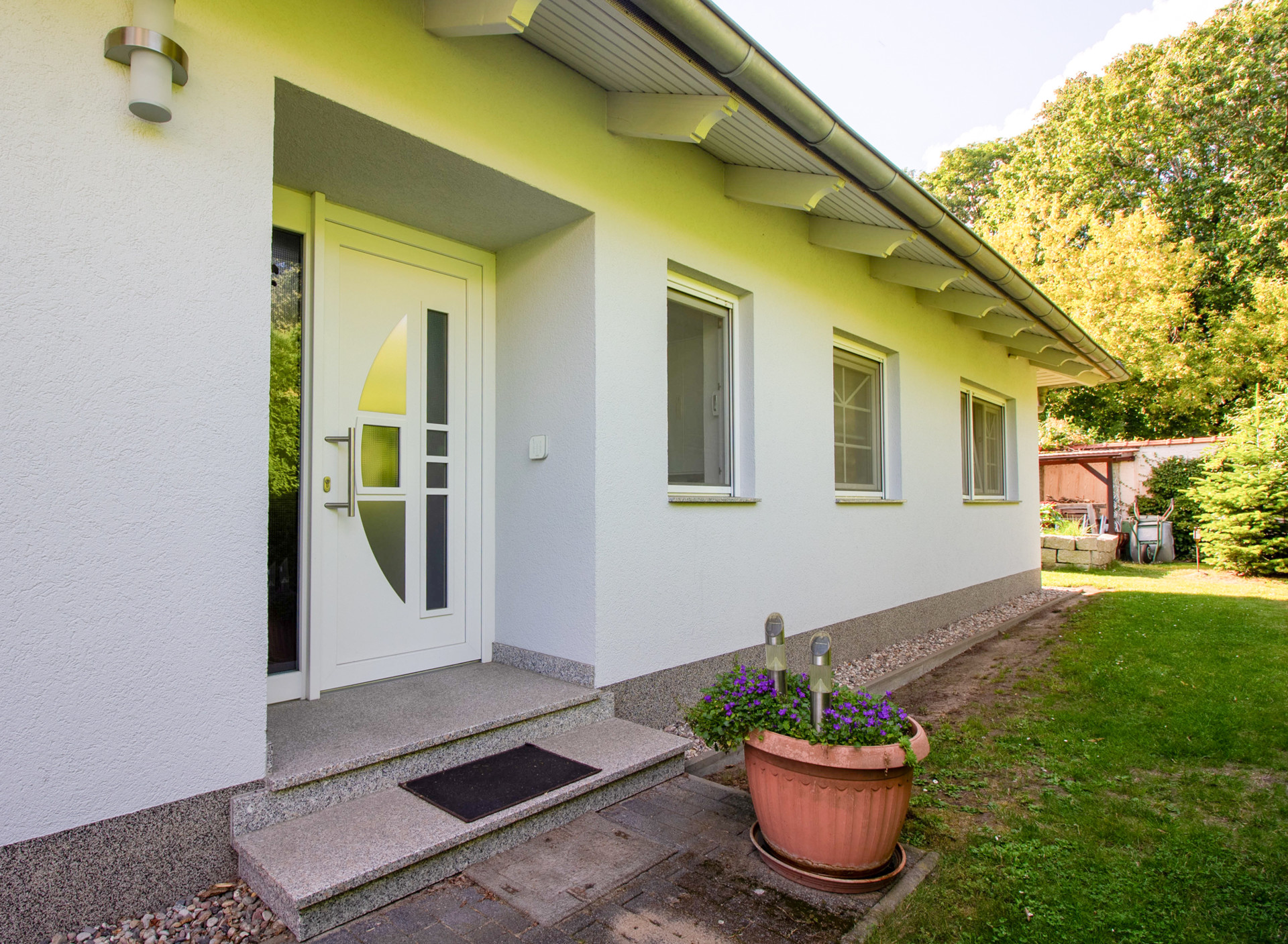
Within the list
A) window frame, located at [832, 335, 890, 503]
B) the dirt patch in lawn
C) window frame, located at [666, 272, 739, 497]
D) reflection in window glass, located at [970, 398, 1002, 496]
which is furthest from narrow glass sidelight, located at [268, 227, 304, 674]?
reflection in window glass, located at [970, 398, 1002, 496]

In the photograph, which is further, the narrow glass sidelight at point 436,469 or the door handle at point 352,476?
the narrow glass sidelight at point 436,469

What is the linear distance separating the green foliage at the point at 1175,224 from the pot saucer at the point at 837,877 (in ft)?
64.7

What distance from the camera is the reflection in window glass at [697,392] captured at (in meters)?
4.30

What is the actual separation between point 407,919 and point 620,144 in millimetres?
3569

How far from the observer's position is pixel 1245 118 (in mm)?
19000

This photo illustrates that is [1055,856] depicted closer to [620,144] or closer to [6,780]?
[6,780]

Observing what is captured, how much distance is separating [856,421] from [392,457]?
399 cm

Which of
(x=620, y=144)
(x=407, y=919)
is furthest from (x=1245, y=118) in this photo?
(x=407, y=919)

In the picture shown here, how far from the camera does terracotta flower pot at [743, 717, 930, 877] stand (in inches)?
88.0

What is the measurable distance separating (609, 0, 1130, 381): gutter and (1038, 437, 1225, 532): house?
1122cm

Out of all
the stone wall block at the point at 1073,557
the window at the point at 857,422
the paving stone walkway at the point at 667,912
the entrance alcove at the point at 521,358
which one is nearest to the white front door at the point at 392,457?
the entrance alcove at the point at 521,358

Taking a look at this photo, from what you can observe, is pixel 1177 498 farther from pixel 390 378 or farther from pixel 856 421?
pixel 390 378

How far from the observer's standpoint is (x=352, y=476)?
3.19 meters

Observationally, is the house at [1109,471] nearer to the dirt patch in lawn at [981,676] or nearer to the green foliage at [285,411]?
the dirt patch in lawn at [981,676]
